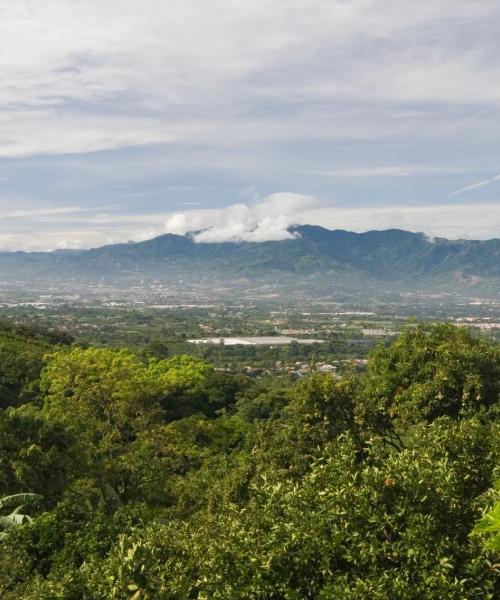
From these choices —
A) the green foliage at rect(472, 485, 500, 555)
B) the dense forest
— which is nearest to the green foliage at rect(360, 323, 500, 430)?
the dense forest

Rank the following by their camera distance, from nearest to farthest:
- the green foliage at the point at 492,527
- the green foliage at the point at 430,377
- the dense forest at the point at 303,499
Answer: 1. the green foliage at the point at 492,527
2. the dense forest at the point at 303,499
3. the green foliage at the point at 430,377

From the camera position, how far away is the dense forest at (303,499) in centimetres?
675

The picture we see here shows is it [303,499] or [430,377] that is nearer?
[303,499]

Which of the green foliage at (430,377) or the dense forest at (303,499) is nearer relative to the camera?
the dense forest at (303,499)

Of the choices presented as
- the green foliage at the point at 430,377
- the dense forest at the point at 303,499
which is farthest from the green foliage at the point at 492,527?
the green foliage at the point at 430,377

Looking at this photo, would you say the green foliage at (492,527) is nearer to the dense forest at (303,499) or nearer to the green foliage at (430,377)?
the dense forest at (303,499)

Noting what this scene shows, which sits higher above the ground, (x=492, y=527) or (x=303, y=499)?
(x=492, y=527)

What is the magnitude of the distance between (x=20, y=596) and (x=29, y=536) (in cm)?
254

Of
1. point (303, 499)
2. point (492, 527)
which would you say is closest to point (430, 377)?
point (303, 499)

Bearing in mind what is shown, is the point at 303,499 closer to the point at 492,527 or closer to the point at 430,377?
the point at 492,527

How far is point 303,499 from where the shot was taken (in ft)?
25.9

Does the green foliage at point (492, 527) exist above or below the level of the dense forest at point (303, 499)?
above

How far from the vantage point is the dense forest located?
6.75 metres

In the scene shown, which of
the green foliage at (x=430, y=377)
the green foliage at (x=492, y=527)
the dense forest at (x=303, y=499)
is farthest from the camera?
the green foliage at (x=430, y=377)
